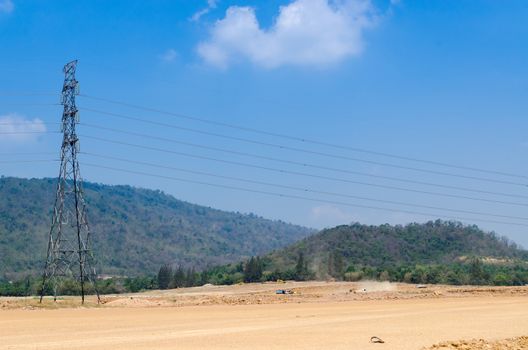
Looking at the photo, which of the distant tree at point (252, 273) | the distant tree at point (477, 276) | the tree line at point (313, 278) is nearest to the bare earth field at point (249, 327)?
the tree line at point (313, 278)

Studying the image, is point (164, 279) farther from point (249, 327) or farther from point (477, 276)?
point (249, 327)

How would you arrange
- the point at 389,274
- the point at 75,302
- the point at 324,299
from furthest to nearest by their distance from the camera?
the point at 389,274
the point at 324,299
the point at 75,302

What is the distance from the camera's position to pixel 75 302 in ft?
205

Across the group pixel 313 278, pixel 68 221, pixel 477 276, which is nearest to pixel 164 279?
pixel 313 278

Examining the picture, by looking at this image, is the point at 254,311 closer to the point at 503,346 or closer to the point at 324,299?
the point at 324,299

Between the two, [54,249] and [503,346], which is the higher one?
[54,249]

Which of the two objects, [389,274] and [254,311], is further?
[389,274]

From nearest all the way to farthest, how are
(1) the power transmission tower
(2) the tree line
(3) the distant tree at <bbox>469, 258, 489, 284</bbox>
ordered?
1. (1) the power transmission tower
2. (2) the tree line
3. (3) the distant tree at <bbox>469, 258, 489, 284</bbox>

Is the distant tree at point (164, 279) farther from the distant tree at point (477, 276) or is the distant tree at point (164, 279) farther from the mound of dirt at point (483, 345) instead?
the mound of dirt at point (483, 345)

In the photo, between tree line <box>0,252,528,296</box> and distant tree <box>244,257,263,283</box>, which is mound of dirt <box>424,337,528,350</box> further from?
distant tree <box>244,257,263,283</box>

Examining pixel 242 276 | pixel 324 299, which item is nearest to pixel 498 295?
pixel 324 299

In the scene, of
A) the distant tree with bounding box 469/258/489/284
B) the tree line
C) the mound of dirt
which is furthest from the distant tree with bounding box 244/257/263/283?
the mound of dirt

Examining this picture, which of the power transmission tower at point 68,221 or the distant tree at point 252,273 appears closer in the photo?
the power transmission tower at point 68,221

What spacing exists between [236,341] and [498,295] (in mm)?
57914
